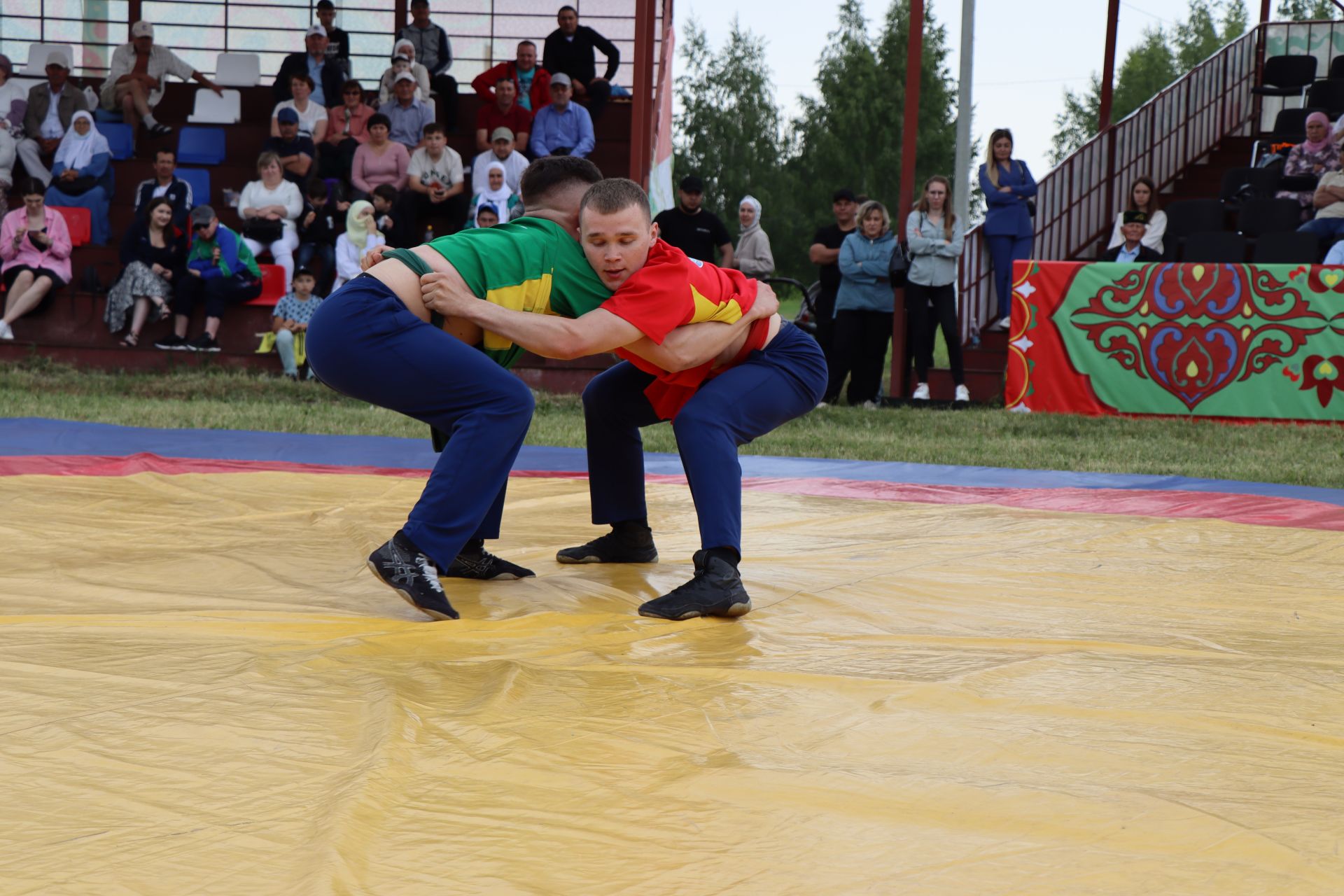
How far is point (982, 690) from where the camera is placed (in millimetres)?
2084

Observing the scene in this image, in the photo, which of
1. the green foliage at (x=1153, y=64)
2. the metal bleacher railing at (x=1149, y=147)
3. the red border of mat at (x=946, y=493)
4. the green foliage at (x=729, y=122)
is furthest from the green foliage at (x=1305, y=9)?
the red border of mat at (x=946, y=493)

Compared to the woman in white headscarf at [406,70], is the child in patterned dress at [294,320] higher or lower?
lower

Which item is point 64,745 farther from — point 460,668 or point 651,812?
point 651,812

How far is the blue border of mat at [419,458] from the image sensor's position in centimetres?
493

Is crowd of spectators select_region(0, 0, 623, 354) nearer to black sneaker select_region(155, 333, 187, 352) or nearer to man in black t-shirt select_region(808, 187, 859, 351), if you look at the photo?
black sneaker select_region(155, 333, 187, 352)

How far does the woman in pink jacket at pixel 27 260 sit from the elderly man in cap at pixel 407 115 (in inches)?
100

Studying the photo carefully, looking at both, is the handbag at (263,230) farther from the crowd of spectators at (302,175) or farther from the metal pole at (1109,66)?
the metal pole at (1109,66)

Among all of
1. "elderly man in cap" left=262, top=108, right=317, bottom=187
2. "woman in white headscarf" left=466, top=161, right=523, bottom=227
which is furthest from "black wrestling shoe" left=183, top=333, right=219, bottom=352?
"woman in white headscarf" left=466, top=161, right=523, bottom=227

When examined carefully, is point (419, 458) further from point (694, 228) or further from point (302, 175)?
point (302, 175)

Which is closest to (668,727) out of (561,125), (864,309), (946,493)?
(946,493)

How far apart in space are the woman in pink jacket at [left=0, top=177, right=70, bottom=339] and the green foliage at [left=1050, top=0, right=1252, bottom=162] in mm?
37359

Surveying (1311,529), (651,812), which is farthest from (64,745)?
(1311,529)

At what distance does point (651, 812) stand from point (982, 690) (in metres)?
0.74

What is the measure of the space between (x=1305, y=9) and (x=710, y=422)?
42440 millimetres
